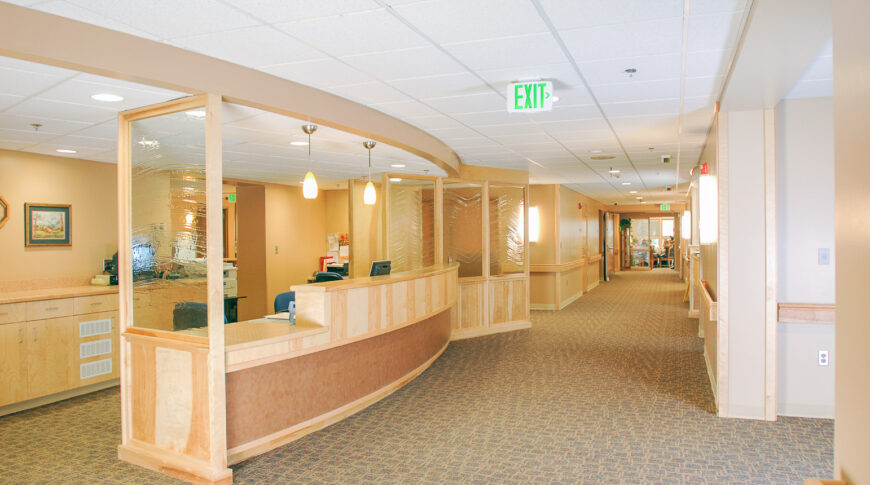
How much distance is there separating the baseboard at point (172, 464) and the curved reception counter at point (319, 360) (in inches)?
10.4

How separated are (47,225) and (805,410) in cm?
759

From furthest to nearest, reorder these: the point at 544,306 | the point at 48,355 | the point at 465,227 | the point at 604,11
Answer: the point at 544,306 → the point at 465,227 → the point at 48,355 → the point at 604,11

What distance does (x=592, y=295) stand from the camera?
542 inches

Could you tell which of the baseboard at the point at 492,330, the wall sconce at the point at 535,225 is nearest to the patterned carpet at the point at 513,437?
the baseboard at the point at 492,330

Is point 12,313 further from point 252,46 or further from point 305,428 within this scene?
point 252,46

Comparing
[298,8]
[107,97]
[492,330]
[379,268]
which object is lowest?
[492,330]

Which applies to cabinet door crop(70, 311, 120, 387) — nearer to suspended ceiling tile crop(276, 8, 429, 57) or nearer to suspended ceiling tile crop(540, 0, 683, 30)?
suspended ceiling tile crop(276, 8, 429, 57)

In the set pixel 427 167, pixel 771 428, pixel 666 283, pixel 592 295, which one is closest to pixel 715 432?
pixel 771 428

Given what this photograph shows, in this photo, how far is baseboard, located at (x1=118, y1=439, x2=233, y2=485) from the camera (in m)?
3.44

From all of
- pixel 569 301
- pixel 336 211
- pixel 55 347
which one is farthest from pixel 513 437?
pixel 569 301

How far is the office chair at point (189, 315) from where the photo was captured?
3805 mm

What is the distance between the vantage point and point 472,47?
10.9 ft

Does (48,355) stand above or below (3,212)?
below

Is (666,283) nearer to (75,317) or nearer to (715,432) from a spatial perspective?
(715,432)
